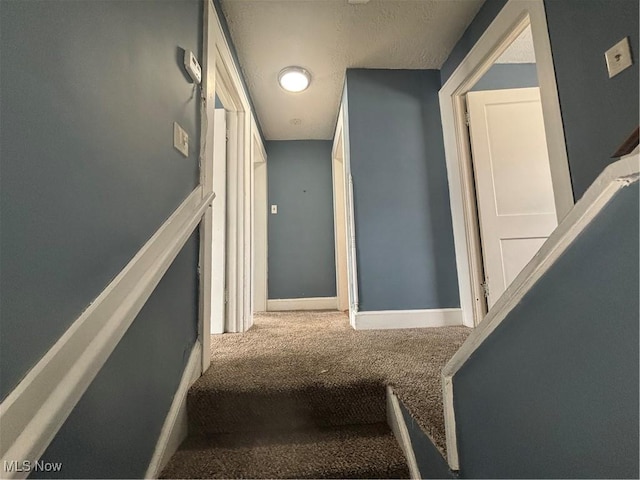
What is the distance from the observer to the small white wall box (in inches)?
46.6

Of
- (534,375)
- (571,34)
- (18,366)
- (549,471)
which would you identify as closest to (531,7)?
(571,34)

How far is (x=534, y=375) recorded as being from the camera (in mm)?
521

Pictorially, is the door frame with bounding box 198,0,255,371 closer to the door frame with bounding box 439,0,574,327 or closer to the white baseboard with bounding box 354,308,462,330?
the white baseboard with bounding box 354,308,462,330

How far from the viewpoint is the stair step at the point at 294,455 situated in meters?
0.89

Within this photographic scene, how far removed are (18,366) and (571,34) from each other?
7.03ft

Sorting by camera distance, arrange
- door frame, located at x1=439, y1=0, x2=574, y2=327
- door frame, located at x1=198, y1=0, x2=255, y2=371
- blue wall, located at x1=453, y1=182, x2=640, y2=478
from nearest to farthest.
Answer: blue wall, located at x1=453, y1=182, x2=640, y2=478
door frame, located at x1=439, y1=0, x2=574, y2=327
door frame, located at x1=198, y1=0, x2=255, y2=371

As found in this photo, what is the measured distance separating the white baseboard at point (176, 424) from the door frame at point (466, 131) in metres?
1.86

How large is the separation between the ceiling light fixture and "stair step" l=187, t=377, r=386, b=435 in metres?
2.42

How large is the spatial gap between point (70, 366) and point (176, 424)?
0.62m

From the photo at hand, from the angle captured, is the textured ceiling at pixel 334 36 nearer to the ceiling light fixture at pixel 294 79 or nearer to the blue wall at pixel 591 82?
the ceiling light fixture at pixel 294 79

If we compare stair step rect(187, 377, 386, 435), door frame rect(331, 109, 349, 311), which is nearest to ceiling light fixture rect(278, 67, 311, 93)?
door frame rect(331, 109, 349, 311)

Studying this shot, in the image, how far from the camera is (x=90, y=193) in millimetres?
670

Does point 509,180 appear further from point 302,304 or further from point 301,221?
point 302,304

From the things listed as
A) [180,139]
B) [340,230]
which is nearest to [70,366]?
[180,139]
